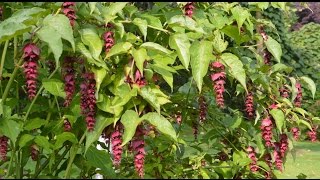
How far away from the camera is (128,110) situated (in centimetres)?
159

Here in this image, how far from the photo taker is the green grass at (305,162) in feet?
29.3

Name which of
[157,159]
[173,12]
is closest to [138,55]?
[173,12]

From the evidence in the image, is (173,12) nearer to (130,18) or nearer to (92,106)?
(130,18)

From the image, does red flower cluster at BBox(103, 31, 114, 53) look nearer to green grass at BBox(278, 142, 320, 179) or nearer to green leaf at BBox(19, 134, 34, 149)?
green leaf at BBox(19, 134, 34, 149)

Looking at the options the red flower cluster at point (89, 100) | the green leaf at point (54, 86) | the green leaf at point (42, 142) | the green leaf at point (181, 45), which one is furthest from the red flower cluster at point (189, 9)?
the green leaf at point (42, 142)

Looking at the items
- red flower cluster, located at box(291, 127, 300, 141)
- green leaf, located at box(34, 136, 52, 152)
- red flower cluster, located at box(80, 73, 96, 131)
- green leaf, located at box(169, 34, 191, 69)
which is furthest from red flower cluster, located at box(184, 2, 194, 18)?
red flower cluster, located at box(291, 127, 300, 141)

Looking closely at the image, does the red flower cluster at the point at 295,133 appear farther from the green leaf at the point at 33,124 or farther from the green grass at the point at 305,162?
the green grass at the point at 305,162

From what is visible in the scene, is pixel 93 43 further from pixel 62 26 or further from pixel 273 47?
pixel 273 47

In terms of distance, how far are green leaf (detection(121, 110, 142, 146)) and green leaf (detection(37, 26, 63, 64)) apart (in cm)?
27

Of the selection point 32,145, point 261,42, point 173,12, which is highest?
point 173,12

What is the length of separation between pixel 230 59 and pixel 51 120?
94 cm

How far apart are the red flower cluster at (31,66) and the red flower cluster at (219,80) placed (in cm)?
57

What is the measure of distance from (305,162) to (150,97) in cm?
882

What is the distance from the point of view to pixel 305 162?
32.6ft
